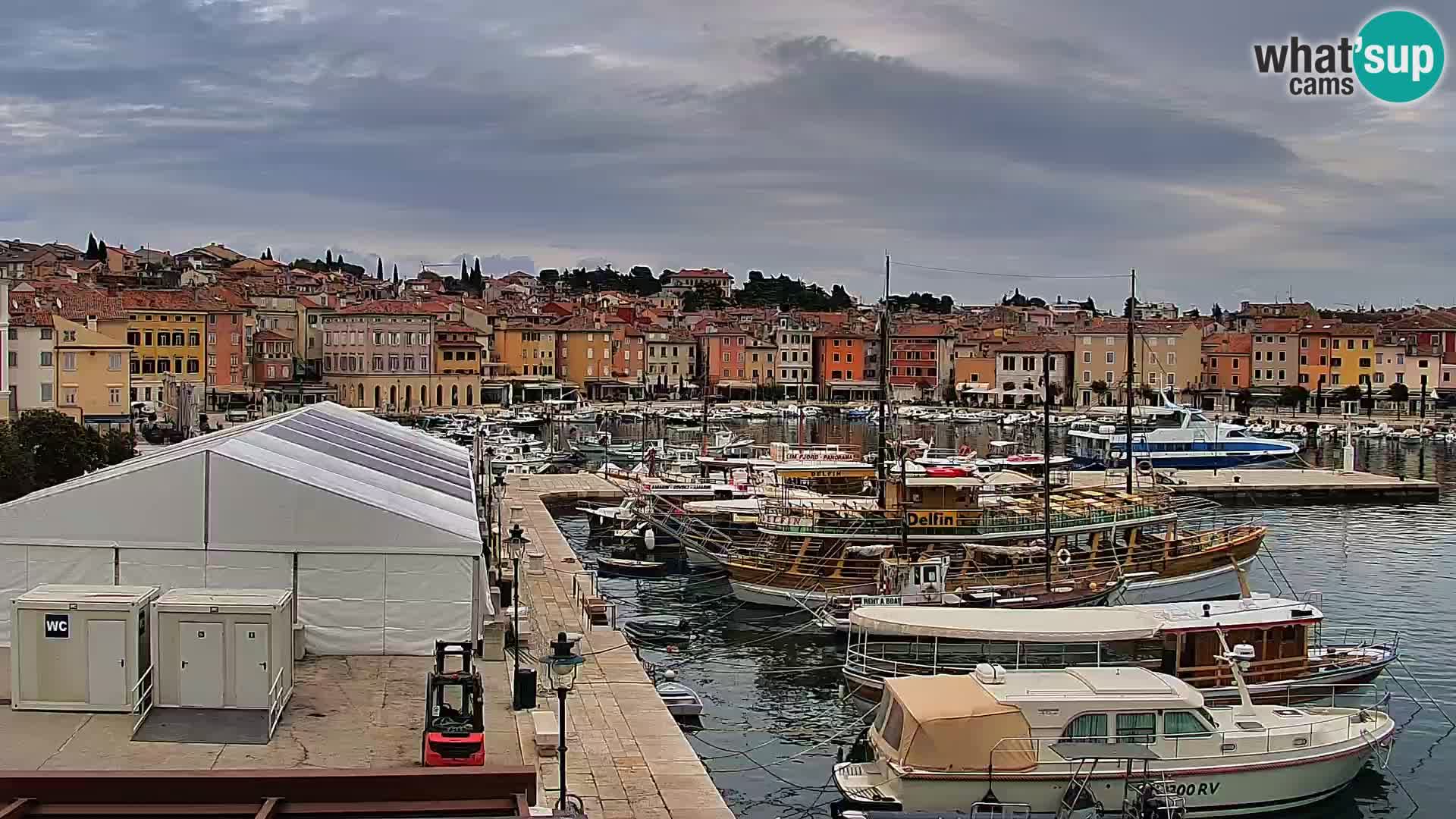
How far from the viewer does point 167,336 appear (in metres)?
81.6

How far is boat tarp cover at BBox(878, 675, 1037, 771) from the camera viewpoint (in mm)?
14172

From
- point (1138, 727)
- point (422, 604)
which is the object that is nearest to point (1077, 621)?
point (1138, 727)

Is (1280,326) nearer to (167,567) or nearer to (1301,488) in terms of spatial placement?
(1301,488)

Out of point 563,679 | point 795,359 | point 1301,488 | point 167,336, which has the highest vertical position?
point 167,336

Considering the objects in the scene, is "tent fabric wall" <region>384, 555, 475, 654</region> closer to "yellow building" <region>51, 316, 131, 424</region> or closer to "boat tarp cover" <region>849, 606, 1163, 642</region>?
"boat tarp cover" <region>849, 606, 1163, 642</region>

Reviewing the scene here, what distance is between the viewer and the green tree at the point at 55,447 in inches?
1436

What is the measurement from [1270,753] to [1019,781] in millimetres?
2996

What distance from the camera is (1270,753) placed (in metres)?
15.4

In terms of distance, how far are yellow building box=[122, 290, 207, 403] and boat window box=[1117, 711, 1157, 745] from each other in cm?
7116

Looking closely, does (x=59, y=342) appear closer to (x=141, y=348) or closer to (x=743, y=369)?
(x=141, y=348)

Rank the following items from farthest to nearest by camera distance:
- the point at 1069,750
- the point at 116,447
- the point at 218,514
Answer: the point at 116,447 < the point at 218,514 < the point at 1069,750

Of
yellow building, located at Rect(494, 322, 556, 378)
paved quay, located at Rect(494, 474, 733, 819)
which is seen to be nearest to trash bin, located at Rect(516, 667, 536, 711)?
paved quay, located at Rect(494, 474, 733, 819)

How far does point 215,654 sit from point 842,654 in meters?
12.8

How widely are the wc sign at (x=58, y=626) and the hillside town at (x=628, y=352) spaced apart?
199ft
